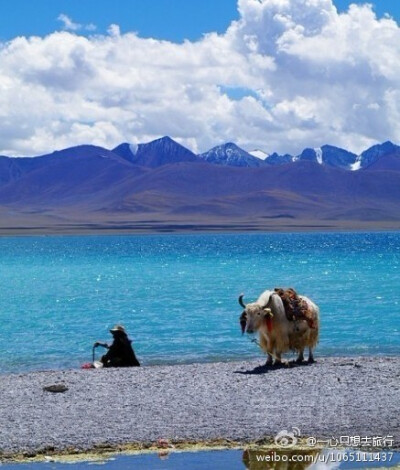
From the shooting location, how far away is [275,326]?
40.7ft

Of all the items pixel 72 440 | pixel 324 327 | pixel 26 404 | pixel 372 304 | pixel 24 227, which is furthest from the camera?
pixel 24 227

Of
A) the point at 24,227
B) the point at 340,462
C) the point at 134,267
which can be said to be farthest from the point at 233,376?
the point at 24,227

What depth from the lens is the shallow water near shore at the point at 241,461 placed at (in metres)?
7.43

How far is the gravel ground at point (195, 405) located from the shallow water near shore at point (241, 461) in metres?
0.44

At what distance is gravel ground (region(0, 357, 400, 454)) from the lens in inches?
334

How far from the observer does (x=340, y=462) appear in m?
7.49

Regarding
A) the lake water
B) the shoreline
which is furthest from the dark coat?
the shoreline

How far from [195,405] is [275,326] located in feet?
9.45

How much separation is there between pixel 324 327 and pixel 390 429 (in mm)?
12423

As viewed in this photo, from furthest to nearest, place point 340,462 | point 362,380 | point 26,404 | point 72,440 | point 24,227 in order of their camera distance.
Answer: point 24,227 → point 362,380 → point 26,404 → point 72,440 → point 340,462

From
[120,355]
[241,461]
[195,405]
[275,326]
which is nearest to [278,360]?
[275,326]

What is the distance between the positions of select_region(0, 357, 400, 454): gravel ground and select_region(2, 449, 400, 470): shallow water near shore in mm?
439

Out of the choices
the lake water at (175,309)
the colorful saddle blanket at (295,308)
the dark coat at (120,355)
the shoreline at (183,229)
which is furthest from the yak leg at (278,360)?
the shoreline at (183,229)

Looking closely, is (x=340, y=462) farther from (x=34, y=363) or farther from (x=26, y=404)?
(x=34, y=363)
